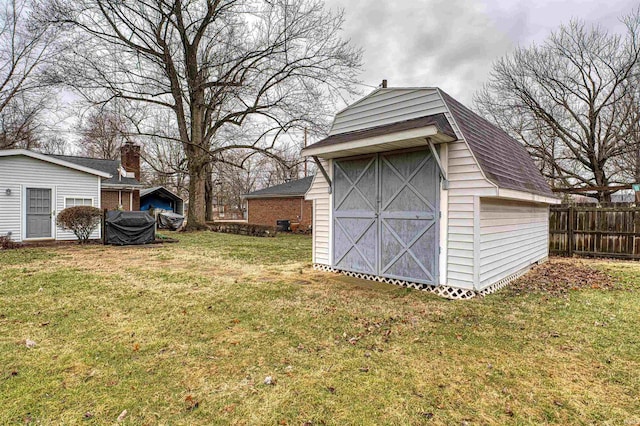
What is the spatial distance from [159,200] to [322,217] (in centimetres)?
2389

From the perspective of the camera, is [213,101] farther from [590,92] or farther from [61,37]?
[590,92]

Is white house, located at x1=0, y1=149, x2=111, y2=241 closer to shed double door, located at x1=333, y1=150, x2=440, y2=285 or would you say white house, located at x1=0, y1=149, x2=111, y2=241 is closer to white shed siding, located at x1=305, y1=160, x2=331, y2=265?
white shed siding, located at x1=305, y1=160, x2=331, y2=265

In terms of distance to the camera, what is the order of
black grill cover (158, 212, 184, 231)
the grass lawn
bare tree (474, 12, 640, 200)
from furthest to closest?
black grill cover (158, 212, 184, 231) < bare tree (474, 12, 640, 200) < the grass lawn

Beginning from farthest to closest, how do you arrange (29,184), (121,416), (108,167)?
1. (108,167)
2. (29,184)
3. (121,416)

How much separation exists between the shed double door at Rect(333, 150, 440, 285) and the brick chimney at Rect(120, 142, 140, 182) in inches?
861

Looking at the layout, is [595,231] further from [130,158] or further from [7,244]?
[130,158]

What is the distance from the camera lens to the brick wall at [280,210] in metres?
19.7

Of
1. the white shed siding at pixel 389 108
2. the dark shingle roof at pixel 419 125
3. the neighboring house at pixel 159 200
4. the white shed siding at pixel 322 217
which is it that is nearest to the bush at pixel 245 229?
the neighboring house at pixel 159 200

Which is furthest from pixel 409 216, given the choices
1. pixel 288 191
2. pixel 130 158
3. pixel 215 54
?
pixel 130 158

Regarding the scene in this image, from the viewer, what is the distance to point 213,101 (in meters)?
17.3

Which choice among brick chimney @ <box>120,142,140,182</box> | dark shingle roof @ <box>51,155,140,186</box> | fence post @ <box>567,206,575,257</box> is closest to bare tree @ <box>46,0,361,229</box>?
dark shingle roof @ <box>51,155,140,186</box>

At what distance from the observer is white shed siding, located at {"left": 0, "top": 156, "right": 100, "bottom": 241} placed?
1140 cm

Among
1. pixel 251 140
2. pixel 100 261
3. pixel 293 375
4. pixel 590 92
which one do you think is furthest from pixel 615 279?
pixel 251 140

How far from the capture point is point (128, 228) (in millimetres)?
12125
